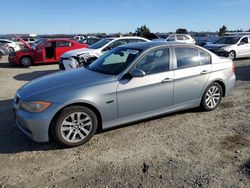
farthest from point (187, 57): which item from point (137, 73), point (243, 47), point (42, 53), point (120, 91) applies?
point (243, 47)

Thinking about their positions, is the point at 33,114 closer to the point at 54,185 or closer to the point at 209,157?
the point at 54,185

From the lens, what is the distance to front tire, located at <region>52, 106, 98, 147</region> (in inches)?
161

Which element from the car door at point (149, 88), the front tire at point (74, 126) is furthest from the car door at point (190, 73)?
the front tire at point (74, 126)

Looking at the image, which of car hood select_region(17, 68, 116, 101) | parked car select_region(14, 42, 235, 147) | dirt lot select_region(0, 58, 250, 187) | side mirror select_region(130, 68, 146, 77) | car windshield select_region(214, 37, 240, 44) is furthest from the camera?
car windshield select_region(214, 37, 240, 44)

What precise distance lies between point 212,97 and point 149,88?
6.06 ft

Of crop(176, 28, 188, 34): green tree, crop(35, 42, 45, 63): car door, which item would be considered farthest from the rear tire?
crop(176, 28, 188, 34): green tree

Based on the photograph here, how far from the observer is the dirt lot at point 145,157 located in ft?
11.0

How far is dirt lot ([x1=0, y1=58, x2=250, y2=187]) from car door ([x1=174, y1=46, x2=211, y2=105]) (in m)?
0.51

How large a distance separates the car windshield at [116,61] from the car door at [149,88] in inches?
8.7

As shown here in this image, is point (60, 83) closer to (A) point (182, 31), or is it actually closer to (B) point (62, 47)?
(B) point (62, 47)

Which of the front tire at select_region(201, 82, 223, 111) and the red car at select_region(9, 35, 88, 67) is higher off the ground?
the red car at select_region(9, 35, 88, 67)

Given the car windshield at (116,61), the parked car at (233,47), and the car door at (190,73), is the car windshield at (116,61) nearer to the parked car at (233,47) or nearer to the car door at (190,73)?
the car door at (190,73)

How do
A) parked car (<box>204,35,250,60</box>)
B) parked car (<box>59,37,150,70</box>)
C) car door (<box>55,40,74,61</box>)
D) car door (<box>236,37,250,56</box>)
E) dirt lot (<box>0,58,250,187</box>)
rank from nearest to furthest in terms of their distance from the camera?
dirt lot (<box>0,58,250,187</box>), parked car (<box>59,37,150,70</box>), car door (<box>55,40,74,61</box>), parked car (<box>204,35,250,60</box>), car door (<box>236,37,250,56</box>)

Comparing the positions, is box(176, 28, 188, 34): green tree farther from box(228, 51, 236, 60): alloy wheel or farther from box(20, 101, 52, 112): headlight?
box(20, 101, 52, 112): headlight
